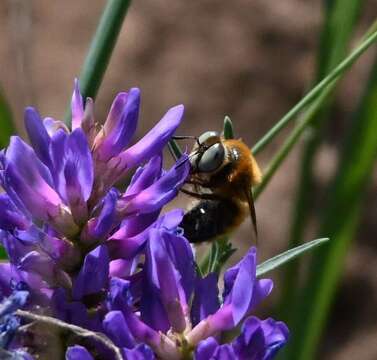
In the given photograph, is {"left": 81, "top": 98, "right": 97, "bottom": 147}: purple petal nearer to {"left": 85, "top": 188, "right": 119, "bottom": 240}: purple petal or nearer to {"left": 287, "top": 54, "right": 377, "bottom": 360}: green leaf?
{"left": 85, "top": 188, "right": 119, "bottom": 240}: purple petal

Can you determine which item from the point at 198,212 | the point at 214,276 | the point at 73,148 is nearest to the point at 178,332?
the point at 214,276

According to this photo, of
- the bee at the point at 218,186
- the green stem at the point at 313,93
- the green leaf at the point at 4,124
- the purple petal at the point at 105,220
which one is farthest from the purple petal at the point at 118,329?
the green leaf at the point at 4,124

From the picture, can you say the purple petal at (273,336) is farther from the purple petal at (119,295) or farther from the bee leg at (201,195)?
the bee leg at (201,195)

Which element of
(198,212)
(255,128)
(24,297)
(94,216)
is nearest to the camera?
(24,297)

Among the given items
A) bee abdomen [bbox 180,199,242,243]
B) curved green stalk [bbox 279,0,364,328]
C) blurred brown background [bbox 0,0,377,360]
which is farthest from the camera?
blurred brown background [bbox 0,0,377,360]

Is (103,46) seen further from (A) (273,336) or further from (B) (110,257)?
(A) (273,336)

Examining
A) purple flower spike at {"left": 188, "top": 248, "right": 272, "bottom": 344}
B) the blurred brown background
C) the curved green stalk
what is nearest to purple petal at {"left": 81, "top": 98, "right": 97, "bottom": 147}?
purple flower spike at {"left": 188, "top": 248, "right": 272, "bottom": 344}

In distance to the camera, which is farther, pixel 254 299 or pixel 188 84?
pixel 188 84

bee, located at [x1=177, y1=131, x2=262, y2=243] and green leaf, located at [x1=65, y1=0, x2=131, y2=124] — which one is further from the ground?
green leaf, located at [x1=65, y1=0, x2=131, y2=124]

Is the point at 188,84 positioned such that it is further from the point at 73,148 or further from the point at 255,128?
the point at 73,148
